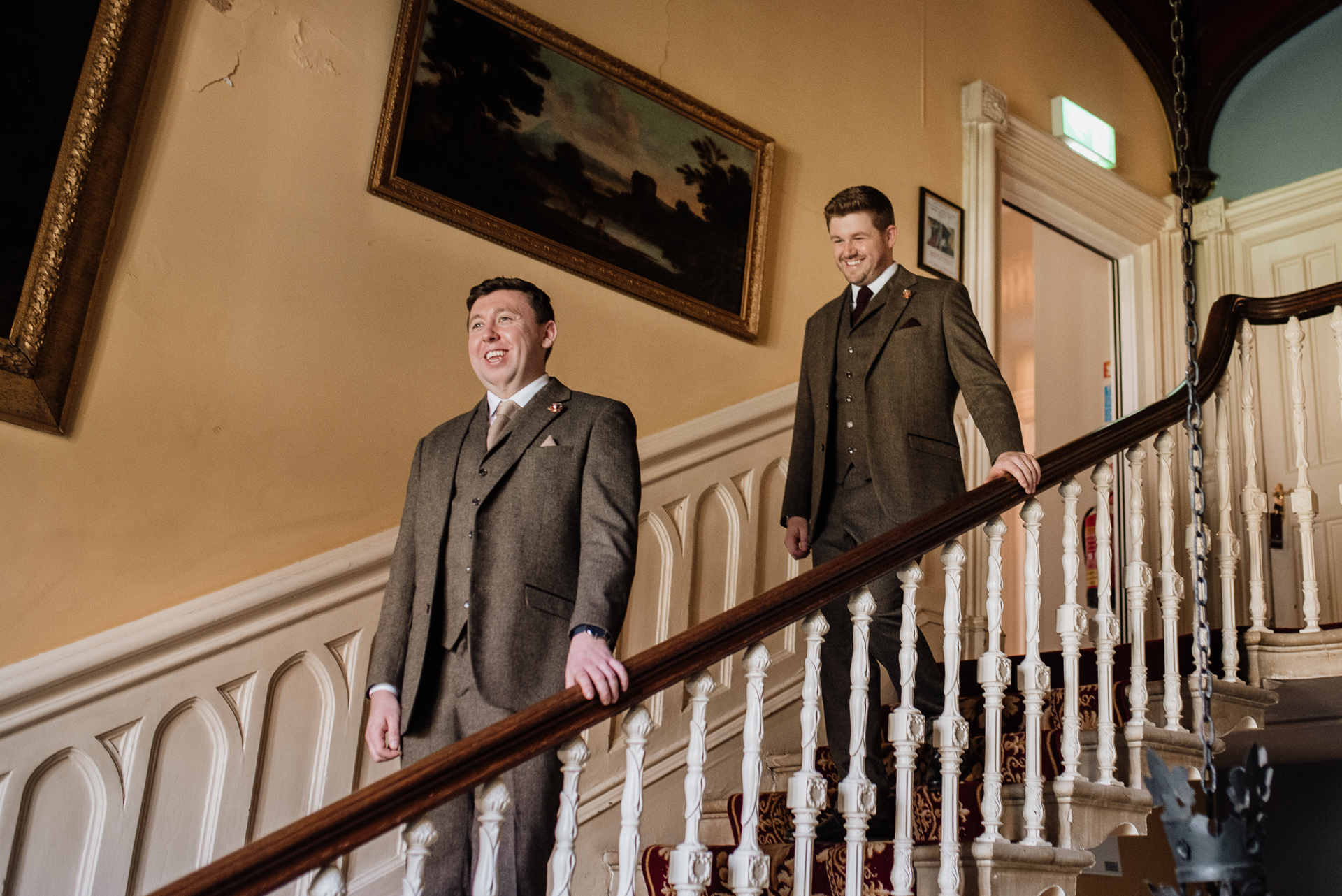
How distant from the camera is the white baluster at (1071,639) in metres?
2.61

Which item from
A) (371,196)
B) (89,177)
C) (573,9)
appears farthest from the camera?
(573,9)

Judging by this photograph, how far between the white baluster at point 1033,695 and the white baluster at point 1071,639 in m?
0.06

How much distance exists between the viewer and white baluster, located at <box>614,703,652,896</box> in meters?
1.86

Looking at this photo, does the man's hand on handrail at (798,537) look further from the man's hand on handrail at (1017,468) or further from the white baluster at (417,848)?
the white baluster at (417,848)

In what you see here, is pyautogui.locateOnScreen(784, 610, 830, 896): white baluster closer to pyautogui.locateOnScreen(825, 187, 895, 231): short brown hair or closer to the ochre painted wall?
pyautogui.locateOnScreen(825, 187, 895, 231): short brown hair

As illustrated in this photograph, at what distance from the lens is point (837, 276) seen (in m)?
4.35

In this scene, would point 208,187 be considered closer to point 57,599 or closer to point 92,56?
point 92,56

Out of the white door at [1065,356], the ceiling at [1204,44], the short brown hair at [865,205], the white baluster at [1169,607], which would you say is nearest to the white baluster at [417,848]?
the short brown hair at [865,205]

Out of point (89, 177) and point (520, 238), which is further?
point (520, 238)

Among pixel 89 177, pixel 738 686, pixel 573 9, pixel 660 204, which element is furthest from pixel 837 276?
pixel 89 177

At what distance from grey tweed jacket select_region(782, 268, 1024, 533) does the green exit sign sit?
290 cm

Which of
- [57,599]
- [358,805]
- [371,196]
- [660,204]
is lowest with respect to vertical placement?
[358,805]

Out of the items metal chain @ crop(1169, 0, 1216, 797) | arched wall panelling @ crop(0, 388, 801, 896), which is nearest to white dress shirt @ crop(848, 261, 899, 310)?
metal chain @ crop(1169, 0, 1216, 797)

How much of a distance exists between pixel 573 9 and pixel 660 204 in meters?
0.65
